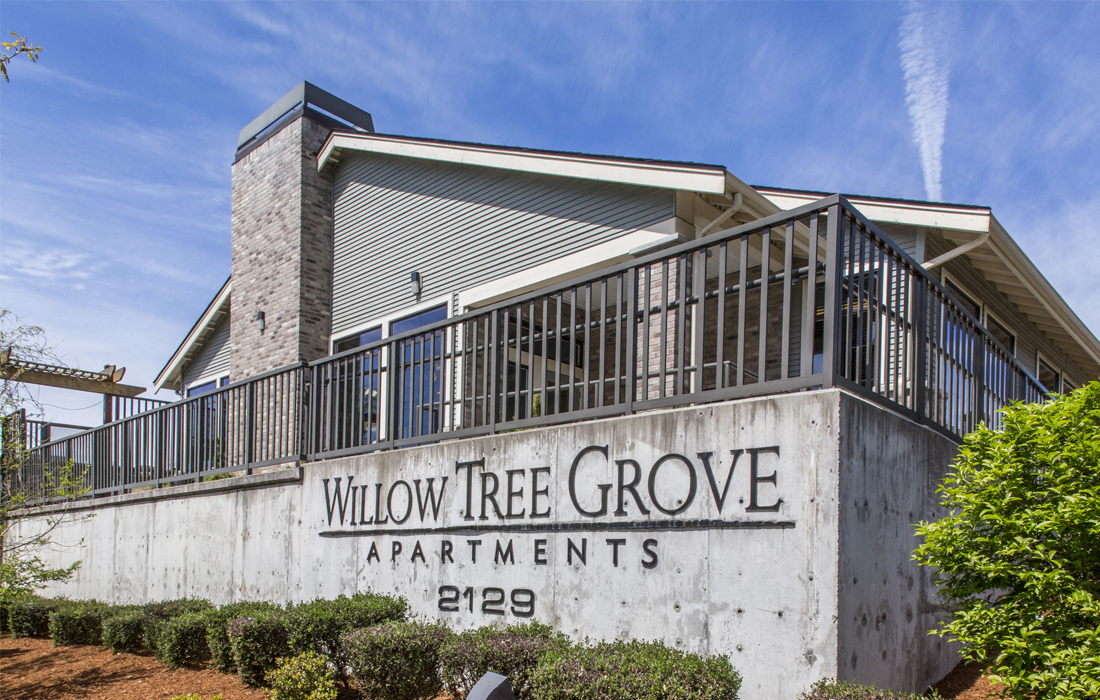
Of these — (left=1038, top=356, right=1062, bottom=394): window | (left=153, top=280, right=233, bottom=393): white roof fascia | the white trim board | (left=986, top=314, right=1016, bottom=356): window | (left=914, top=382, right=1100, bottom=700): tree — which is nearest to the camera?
(left=914, top=382, right=1100, bottom=700): tree

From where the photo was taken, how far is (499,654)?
177 inches

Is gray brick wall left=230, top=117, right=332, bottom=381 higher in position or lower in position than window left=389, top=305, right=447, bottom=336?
higher

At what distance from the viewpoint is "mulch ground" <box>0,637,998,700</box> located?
19.5 feet

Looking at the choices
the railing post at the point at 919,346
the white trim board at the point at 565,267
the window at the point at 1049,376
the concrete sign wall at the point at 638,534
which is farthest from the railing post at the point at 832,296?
the window at the point at 1049,376

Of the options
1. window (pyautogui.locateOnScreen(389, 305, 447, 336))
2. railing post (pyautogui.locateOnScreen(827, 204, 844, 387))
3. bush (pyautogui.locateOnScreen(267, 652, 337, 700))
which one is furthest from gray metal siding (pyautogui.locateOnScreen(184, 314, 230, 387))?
railing post (pyautogui.locateOnScreen(827, 204, 844, 387))

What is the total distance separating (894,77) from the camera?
27.7ft

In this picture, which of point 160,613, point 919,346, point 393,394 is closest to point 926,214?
point 919,346

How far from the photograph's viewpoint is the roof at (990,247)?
876 cm

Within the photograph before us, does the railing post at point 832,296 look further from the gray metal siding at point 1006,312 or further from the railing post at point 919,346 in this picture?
the gray metal siding at point 1006,312

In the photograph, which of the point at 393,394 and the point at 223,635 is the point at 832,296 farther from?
the point at 223,635

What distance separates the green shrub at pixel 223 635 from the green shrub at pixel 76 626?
3.07m

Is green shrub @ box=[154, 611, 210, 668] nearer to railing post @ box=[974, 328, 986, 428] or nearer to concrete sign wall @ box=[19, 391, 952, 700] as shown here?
concrete sign wall @ box=[19, 391, 952, 700]

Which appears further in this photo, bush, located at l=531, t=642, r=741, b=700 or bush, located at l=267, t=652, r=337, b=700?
bush, located at l=267, t=652, r=337, b=700

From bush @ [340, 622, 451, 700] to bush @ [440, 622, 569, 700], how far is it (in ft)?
0.45
